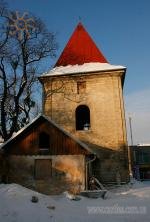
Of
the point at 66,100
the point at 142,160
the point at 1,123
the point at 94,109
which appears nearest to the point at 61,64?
the point at 66,100

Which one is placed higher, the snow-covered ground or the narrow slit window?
the narrow slit window

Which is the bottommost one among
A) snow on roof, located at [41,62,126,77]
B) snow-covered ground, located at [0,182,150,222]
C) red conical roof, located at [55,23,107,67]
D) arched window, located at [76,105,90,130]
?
snow-covered ground, located at [0,182,150,222]

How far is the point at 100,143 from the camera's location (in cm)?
1823

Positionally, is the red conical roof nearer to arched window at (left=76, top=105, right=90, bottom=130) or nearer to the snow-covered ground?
arched window at (left=76, top=105, right=90, bottom=130)

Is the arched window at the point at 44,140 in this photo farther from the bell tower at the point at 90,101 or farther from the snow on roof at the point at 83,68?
the snow on roof at the point at 83,68

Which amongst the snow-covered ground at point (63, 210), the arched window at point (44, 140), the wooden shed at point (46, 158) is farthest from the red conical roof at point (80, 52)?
the snow-covered ground at point (63, 210)

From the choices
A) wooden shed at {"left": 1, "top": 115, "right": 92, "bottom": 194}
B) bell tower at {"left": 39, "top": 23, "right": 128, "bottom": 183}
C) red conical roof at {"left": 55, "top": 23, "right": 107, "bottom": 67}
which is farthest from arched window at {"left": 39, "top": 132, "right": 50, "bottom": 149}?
red conical roof at {"left": 55, "top": 23, "right": 107, "bottom": 67}

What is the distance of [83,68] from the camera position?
20.0 meters

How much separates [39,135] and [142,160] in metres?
24.7

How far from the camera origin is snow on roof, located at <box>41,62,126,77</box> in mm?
19523

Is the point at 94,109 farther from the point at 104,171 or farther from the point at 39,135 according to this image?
the point at 39,135

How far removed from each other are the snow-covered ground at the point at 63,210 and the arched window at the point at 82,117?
9370 millimetres

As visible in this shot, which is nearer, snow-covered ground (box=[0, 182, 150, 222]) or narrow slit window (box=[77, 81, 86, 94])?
snow-covered ground (box=[0, 182, 150, 222])

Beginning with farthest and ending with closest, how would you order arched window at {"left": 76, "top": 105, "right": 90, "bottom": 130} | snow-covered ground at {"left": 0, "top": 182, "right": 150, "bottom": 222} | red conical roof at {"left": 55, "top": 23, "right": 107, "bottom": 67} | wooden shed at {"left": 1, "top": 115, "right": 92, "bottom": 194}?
red conical roof at {"left": 55, "top": 23, "right": 107, "bottom": 67}, arched window at {"left": 76, "top": 105, "right": 90, "bottom": 130}, wooden shed at {"left": 1, "top": 115, "right": 92, "bottom": 194}, snow-covered ground at {"left": 0, "top": 182, "right": 150, "bottom": 222}
